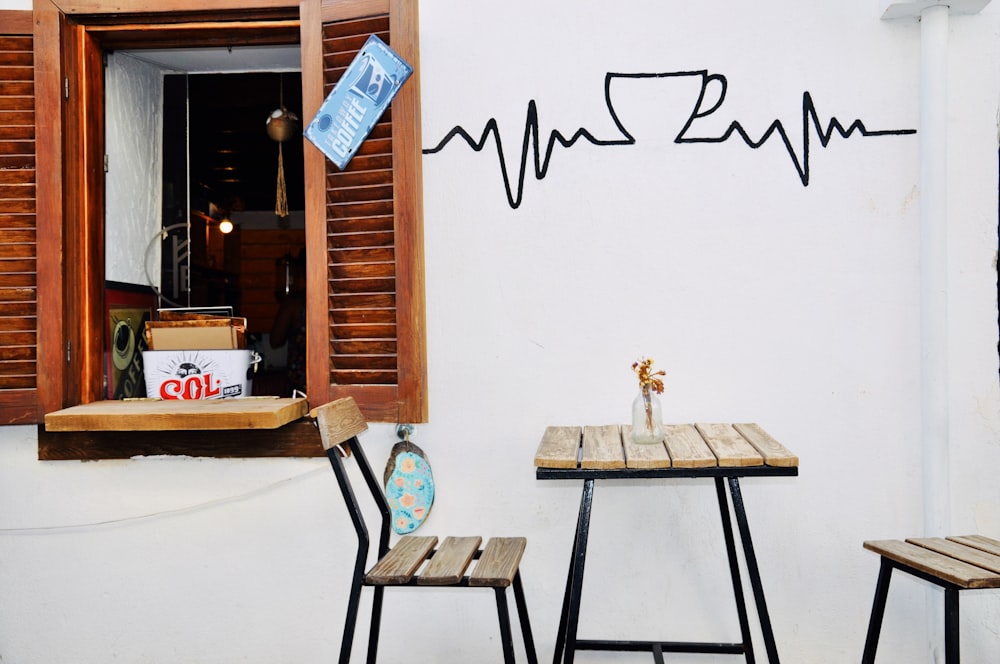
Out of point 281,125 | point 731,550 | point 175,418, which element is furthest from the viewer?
point 281,125

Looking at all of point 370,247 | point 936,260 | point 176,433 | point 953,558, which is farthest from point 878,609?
point 176,433

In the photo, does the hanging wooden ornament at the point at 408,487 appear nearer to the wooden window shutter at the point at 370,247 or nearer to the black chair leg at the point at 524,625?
the wooden window shutter at the point at 370,247

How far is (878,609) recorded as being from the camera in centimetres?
215

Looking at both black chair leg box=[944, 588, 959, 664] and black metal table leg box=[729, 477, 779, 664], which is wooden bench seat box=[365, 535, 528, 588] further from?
black chair leg box=[944, 588, 959, 664]

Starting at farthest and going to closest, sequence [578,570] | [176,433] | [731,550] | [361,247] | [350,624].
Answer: [176,433]
[361,247]
[731,550]
[350,624]
[578,570]

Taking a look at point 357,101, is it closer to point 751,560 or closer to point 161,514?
point 161,514

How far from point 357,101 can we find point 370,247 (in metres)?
0.48

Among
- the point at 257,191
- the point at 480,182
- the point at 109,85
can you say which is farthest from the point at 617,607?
the point at 257,191

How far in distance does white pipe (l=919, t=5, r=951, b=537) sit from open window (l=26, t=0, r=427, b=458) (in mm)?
1608

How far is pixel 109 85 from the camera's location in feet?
9.80

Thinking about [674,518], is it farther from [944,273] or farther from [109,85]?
[109,85]

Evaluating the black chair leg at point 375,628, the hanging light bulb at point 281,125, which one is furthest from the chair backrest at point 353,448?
the hanging light bulb at point 281,125

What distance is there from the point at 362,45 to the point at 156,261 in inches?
50.3

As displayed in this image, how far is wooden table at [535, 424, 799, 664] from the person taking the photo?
6.33 feet
